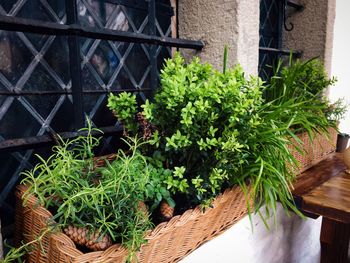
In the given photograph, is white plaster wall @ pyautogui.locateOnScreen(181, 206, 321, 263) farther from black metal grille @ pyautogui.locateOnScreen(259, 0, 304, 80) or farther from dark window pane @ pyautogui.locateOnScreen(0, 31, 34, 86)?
black metal grille @ pyautogui.locateOnScreen(259, 0, 304, 80)

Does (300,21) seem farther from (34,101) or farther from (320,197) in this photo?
(34,101)

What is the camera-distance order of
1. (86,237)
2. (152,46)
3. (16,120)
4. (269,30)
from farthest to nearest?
(269,30) < (152,46) < (16,120) < (86,237)

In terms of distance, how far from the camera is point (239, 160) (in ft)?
2.87

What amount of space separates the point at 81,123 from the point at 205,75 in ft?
1.47

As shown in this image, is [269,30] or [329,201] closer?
[329,201]

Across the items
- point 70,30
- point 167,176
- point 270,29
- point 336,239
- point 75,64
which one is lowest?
point 336,239

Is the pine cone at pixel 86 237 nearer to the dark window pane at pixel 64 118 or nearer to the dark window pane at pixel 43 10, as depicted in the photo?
the dark window pane at pixel 64 118

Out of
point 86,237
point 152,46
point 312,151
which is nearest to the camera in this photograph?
point 86,237

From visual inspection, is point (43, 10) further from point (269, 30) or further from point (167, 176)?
point (269, 30)

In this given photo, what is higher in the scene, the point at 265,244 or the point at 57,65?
the point at 57,65

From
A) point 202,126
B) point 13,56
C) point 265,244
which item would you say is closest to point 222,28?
point 202,126

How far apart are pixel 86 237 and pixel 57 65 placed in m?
0.62

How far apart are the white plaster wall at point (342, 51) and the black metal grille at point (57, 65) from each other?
6.26 ft

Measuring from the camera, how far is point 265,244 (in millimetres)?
1190
